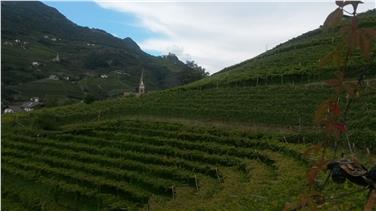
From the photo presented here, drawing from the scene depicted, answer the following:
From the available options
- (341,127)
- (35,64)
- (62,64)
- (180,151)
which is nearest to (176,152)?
(180,151)

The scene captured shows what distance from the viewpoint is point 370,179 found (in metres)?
1.73

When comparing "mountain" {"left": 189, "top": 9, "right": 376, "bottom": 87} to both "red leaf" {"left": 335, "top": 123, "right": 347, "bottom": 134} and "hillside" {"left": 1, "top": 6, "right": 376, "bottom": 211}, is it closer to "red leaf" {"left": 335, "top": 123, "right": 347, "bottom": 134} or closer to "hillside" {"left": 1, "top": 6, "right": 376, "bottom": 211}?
"hillside" {"left": 1, "top": 6, "right": 376, "bottom": 211}

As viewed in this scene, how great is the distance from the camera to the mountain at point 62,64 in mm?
72750

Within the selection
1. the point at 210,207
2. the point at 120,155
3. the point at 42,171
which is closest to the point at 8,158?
the point at 42,171

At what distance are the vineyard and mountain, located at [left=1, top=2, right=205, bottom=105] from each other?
30.3m

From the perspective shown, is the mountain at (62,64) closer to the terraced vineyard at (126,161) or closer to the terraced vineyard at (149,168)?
the terraced vineyard at (126,161)

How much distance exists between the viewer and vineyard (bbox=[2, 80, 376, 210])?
12.5 meters

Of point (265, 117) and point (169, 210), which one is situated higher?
point (265, 117)

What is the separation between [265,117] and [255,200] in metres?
12.2

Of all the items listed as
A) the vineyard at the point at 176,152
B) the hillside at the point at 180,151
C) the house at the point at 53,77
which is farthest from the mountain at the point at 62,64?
the vineyard at the point at 176,152

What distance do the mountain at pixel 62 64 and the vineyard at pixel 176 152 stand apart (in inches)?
1193

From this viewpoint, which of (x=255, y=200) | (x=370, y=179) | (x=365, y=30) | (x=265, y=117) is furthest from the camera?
(x=265, y=117)

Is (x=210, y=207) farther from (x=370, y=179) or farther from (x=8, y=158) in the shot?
(x=8, y=158)

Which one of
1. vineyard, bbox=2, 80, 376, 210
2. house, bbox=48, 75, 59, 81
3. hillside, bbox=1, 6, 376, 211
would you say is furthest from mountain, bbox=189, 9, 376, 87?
house, bbox=48, 75, 59, 81
